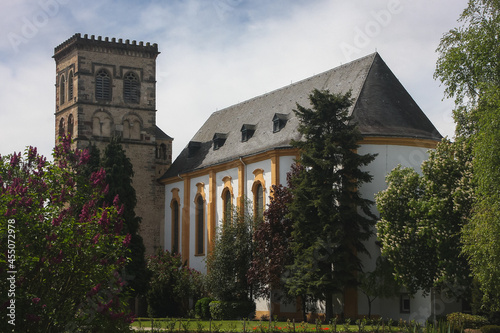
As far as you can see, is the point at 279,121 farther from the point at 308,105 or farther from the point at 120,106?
the point at 120,106

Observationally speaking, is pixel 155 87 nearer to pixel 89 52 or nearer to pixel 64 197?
pixel 89 52

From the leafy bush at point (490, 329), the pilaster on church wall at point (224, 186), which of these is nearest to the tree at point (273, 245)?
the pilaster on church wall at point (224, 186)

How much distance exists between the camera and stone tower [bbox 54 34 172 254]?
54844mm

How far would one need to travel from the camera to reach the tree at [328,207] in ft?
114

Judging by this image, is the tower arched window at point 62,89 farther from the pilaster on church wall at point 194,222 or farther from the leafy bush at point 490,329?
the leafy bush at point 490,329

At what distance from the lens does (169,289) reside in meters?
47.2

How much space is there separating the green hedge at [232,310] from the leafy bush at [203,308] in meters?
2.34

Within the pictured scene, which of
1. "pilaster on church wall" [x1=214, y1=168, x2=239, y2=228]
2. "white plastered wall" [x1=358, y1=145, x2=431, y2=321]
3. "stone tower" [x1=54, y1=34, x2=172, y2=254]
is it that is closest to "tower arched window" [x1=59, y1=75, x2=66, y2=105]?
"stone tower" [x1=54, y1=34, x2=172, y2=254]

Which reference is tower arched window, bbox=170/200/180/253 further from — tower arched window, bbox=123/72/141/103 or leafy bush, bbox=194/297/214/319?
leafy bush, bbox=194/297/214/319

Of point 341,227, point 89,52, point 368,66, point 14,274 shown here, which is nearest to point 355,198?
point 341,227

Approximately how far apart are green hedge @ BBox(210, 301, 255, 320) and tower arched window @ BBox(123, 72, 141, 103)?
71.1 ft

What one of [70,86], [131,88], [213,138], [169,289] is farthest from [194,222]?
[70,86]

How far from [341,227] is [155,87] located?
27.1m

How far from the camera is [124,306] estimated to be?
15.0 m
